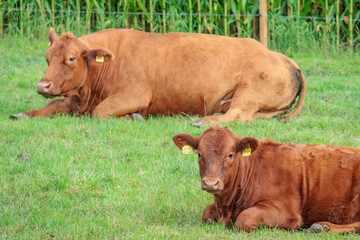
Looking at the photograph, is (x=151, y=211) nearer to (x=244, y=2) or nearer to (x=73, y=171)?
(x=73, y=171)

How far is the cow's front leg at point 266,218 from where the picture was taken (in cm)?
591

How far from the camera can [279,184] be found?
623 cm

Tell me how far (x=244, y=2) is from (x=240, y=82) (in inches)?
210

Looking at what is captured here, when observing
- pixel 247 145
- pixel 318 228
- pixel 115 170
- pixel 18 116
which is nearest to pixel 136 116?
pixel 18 116

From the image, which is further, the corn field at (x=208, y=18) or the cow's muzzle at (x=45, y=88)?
the corn field at (x=208, y=18)

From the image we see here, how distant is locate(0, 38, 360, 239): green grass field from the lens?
596 centimetres

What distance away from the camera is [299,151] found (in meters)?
6.47

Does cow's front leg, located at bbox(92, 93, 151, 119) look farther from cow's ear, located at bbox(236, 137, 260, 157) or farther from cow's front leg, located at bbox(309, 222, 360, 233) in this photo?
cow's front leg, located at bbox(309, 222, 360, 233)

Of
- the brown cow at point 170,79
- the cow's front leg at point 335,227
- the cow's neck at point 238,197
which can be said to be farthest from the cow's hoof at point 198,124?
the cow's front leg at point 335,227

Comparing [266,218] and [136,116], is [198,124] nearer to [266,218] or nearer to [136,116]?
[136,116]

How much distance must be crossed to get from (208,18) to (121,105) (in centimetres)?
661

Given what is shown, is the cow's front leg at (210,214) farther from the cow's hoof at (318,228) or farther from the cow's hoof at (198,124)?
the cow's hoof at (198,124)

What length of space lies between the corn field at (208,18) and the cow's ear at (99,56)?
493cm

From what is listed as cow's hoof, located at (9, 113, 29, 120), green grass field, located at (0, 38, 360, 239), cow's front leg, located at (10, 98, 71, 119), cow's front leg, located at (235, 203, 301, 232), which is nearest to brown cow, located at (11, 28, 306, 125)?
cow's front leg, located at (10, 98, 71, 119)
